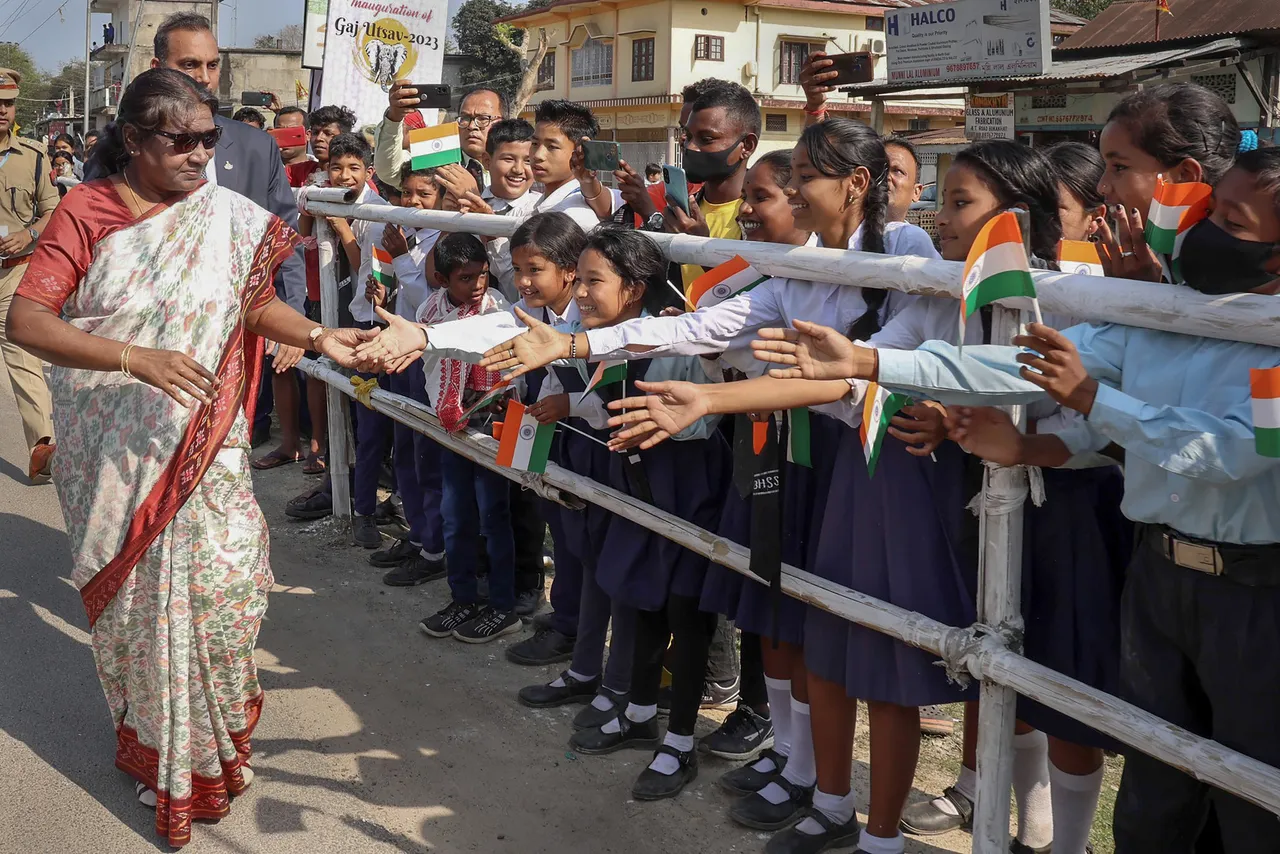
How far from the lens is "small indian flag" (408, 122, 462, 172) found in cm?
467

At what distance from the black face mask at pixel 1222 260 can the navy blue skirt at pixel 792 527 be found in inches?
42.2

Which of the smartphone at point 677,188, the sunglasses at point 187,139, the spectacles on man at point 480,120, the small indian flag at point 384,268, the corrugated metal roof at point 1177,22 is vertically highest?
the corrugated metal roof at point 1177,22

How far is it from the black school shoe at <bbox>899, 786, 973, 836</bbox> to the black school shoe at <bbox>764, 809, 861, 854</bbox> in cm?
16

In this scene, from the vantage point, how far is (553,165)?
4648 mm

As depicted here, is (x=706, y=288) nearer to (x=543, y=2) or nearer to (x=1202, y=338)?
(x=1202, y=338)

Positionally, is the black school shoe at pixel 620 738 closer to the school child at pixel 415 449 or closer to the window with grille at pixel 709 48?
the school child at pixel 415 449

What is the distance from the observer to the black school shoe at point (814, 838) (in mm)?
3023

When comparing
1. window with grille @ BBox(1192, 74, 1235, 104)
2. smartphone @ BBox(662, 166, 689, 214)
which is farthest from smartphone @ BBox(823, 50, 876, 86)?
window with grille @ BBox(1192, 74, 1235, 104)

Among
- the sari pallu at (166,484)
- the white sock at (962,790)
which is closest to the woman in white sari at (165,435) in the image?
the sari pallu at (166,484)

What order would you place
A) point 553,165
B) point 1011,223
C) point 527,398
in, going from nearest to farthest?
point 1011,223 → point 527,398 → point 553,165

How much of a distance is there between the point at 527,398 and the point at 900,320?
1933 millimetres

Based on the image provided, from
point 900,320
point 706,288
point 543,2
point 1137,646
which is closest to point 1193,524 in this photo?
point 1137,646

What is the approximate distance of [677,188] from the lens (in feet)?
12.6

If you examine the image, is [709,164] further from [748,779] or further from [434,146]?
[748,779]
